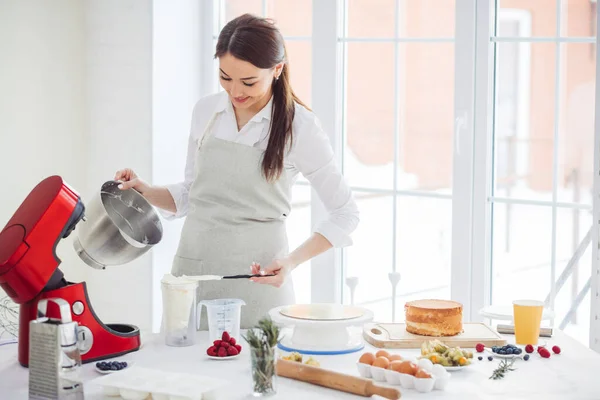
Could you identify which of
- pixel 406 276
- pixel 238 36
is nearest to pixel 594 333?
pixel 406 276

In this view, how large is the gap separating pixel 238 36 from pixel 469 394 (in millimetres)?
1241

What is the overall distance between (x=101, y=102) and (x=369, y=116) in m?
1.33

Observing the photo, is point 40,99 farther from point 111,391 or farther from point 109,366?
point 111,391

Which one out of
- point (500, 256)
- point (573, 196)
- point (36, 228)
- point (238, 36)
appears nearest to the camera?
point (36, 228)

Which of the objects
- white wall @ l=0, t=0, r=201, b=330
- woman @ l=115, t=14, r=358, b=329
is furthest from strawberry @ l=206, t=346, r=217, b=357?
white wall @ l=0, t=0, r=201, b=330

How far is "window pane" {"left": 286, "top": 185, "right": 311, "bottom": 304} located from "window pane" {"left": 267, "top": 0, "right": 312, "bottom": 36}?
0.73m

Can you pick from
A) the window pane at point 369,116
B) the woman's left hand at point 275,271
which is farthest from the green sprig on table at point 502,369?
the window pane at point 369,116

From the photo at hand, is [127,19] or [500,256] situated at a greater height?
[127,19]

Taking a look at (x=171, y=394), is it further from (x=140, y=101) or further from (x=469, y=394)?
(x=140, y=101)

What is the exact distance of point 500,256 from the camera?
3402 mm

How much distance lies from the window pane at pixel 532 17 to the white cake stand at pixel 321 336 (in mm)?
1526

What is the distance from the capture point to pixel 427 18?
342cm

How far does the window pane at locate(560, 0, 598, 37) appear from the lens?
10.1ft

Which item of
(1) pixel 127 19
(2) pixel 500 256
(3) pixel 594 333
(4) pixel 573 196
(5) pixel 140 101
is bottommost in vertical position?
(3) pixel 594 333
